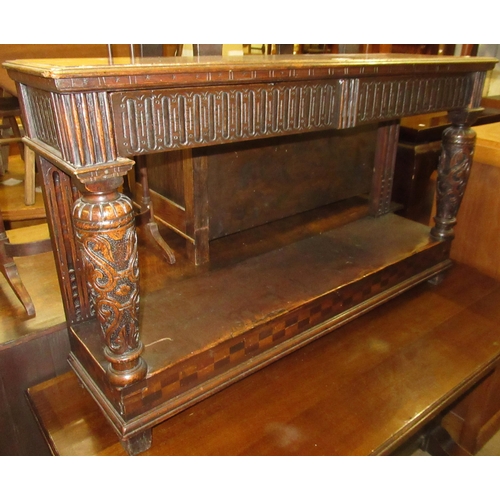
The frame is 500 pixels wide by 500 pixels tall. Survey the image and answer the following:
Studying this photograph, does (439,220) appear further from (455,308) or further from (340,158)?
(340,158)

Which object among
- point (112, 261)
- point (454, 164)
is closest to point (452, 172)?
point (454, 164)

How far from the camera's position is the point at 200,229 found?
1.87 m

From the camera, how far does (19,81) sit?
3.49 ft

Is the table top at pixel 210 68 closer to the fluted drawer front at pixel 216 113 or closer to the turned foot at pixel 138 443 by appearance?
the fluted drawer front at pixel 216 113

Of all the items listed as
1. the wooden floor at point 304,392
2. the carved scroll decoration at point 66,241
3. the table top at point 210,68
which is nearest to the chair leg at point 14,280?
the wooden floor at point 304,392

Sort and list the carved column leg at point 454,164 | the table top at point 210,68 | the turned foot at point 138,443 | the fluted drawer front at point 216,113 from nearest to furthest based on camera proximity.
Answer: the table top at point 210,68
the fluted drawer front at point 216,113
the turned foot at point 138,443
the carved column leg at point 454,164

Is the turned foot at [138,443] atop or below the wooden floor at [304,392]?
atop

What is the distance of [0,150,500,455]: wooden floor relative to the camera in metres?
1.28

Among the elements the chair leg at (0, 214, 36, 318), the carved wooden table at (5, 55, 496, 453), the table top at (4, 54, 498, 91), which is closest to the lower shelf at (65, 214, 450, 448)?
the carved wooden table at (5, 55, 496, 453)

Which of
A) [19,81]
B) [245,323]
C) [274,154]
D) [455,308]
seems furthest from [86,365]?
[455,308]

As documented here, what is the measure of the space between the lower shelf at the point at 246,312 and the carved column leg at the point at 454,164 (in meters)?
0.14

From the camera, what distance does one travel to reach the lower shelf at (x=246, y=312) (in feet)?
4.02

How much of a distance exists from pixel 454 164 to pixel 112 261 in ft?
4.62

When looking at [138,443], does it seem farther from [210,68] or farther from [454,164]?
[454,164]
